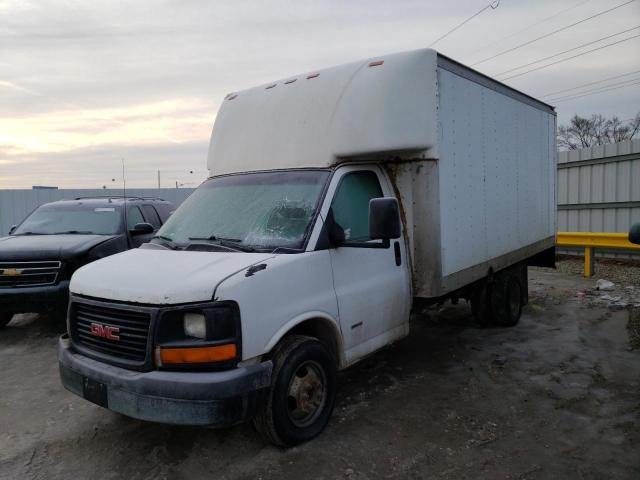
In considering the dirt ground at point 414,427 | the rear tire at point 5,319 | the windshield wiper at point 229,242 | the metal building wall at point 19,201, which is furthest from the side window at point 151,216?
the metal building wall at point 19,201

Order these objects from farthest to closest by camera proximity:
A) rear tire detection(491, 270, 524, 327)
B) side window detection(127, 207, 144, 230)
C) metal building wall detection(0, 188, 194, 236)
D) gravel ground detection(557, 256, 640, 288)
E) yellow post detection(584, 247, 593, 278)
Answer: metal building wall detection(0, 188, 194, 236) < yellow post detection(584, 247, 593, 278) < gravel ground detection(557, 256, 640, 288) < side window detection(127, 207, 144, 230) < rear tire detection(491, 270, 524, 327)

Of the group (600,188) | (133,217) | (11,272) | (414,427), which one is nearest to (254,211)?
(414,427)

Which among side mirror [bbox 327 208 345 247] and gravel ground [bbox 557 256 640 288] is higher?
side mirror [bbox 327 208 345 247]

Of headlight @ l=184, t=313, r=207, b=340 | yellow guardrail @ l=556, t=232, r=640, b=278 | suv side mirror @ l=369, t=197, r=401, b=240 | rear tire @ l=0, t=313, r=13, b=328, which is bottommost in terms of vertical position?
rear tire @ l=0, t=313, r=13, b=328

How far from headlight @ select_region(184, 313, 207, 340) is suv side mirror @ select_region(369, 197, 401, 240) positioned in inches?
54.8

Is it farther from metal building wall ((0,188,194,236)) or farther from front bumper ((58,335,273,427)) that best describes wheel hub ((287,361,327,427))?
metal building wall ((0,188,194,236))

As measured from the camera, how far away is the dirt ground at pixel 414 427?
3.49 m

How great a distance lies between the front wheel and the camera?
3.49 metres

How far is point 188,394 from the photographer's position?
3.13 meters

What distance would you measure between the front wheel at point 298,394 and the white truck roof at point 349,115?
1.65m

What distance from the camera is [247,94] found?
17.8 feet

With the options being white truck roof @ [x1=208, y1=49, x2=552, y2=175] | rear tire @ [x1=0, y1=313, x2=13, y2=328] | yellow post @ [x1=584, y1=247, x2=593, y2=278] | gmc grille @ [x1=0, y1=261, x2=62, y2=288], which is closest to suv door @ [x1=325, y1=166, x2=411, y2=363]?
white truck roof @ [x1=208, y1=49, x2=552, y2=175]

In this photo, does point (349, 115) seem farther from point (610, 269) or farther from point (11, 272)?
point (610, 269)

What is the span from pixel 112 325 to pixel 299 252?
1.40 metres
